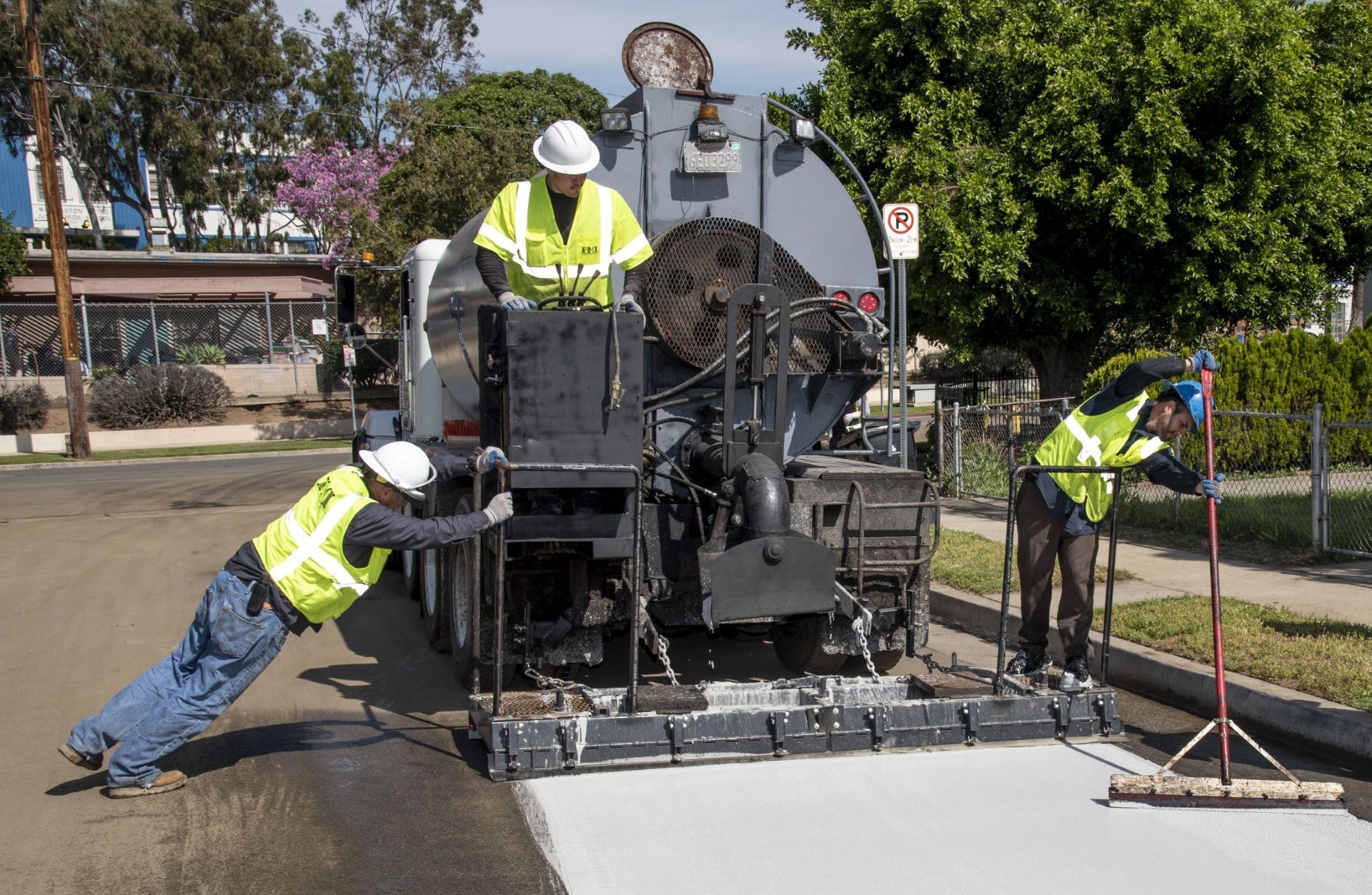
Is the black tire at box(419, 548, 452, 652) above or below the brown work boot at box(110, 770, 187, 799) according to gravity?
above

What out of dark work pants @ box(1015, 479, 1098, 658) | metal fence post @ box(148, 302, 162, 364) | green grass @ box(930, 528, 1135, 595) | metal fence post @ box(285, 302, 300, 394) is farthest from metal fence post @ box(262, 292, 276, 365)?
dark work pants @ box(1015, 479, 1098, 658)

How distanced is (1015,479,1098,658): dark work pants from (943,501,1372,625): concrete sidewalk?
6.53 ft

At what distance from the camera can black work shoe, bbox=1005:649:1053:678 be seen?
6047 millimetres

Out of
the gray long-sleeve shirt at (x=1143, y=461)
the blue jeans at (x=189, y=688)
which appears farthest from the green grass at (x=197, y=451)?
the gray long-sleeve shirt at (x=1143, y=461)

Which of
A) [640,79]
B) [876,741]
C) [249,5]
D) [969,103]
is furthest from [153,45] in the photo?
[876,741]

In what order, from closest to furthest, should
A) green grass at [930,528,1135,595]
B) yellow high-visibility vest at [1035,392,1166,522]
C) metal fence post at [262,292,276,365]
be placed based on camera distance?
1. yellow high-visibility vest at [1035,392,1166,522]
2. green grass at [930,528,1135,595]
3. metal fence post at [262,292,276,365]

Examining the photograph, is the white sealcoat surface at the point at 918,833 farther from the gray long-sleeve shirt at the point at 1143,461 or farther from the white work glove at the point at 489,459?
the white work glove at the point at 489,459

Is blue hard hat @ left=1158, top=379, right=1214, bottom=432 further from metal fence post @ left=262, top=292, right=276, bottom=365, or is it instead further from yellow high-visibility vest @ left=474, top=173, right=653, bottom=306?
metal fence post @ left=262, top=292, right=276, bottom=365

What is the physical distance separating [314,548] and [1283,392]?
1256 cm

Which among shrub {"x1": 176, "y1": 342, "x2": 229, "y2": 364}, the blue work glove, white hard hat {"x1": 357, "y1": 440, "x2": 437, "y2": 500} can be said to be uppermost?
shrub {"x1": 176, "y1": 342, "x2": 229, "y2": 364}

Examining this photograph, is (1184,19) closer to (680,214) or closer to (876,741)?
(680,214)

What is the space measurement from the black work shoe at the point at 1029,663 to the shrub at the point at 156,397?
25.3 metres

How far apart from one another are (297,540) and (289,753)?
3.74ft

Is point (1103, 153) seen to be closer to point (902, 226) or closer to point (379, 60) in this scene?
point (902, 226)
